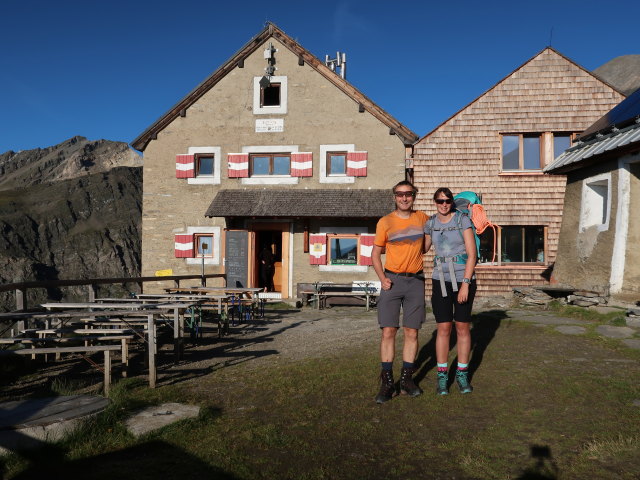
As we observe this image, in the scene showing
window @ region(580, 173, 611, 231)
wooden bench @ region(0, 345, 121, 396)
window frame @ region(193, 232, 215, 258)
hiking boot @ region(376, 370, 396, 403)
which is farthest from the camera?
window frame @ region(193, 232, 215, 258)

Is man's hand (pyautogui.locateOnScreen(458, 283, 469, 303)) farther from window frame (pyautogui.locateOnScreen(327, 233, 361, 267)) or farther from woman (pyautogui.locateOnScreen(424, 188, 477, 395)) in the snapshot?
window frame (pyautogui.locateOnScreen(327, 233, 361, 267))

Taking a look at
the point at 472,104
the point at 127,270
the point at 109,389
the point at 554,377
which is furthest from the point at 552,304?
→ the point at 127,270

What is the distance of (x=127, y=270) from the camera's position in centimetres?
11781

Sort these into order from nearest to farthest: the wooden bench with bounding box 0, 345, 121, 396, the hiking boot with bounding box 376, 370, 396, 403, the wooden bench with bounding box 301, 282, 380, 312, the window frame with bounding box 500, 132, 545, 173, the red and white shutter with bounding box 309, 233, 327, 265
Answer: the hiking boot with bounding box 376, 370, 396, 403 < the wooden bench with bounding box 0, 345, 121, 396 < the wooden bench with bounding box 301, 282, 380, 312 < the window frame with bounding box 500, 132, 545, 173 < the red and white shutter with bounding box 309, 233, 327, 265

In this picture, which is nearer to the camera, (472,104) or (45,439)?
(45,439)

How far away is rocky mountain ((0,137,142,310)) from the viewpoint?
107125 millimetres

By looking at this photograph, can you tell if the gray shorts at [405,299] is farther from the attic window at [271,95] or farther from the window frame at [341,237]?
the attic window at [271,95]

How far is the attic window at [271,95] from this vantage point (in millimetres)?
15916

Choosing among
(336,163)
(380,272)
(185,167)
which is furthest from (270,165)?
(380,272)

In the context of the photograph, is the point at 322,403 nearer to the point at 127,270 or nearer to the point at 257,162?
the point at 257,162

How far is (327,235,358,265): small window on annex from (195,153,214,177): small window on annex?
4266 millimetres

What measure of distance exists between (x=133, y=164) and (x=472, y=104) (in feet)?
602

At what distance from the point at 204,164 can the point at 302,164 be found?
3.09 metres

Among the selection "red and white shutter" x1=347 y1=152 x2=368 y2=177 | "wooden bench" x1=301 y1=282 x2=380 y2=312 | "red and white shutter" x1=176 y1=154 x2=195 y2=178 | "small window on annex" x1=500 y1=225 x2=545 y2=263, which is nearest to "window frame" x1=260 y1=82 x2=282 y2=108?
"red and white shutter" x1=176 y1=154 x2=195 y2=178
